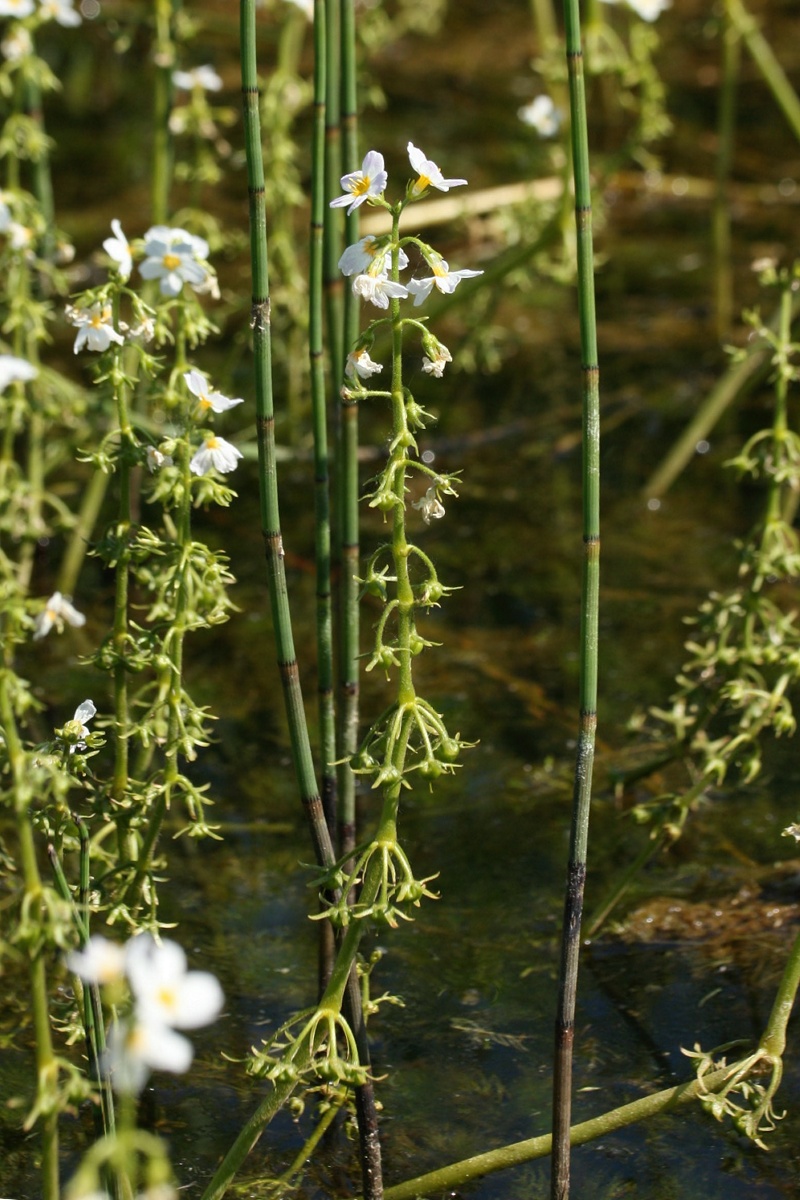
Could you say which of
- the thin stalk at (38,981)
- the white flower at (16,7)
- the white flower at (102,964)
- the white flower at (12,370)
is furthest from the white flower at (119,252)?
the white flower at (16,7)

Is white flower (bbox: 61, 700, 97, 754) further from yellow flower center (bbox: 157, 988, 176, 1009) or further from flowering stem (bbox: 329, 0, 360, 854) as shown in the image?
yellow flower center (bbox: 157, 988, 176, 1009)

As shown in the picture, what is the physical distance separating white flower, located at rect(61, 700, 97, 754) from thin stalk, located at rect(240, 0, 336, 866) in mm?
265

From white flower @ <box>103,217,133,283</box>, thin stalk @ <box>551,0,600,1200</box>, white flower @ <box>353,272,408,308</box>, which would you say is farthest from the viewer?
white flower @ <box>103,217,133,283</box>

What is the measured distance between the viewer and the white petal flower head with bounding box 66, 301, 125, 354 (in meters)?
2.10

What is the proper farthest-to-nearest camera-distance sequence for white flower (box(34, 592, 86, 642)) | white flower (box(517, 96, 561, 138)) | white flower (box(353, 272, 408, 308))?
white flower (box(517, 96, 561, 138))
white flower (box(34, 592, 86, 642))
white flower (box(353, 272, 408, 308))

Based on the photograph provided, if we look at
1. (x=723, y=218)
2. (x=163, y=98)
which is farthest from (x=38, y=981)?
(x=723, y=218)

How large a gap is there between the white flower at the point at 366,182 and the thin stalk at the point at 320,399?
27 centimetres

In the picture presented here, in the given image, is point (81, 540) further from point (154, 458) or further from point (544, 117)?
point (154, 458)

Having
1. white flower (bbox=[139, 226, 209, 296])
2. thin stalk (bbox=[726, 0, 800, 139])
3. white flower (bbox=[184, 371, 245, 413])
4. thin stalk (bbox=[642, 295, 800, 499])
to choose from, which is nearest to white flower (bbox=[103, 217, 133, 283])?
white flower (bbox=[139, 226, 209, 296])

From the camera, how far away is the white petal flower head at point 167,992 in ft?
4.38

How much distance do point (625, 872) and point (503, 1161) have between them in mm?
775

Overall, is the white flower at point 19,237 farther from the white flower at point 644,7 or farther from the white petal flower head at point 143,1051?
the white petal flower head at point 143,1051

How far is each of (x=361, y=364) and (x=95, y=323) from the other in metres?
0.48

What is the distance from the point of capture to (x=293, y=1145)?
2.37 meters
